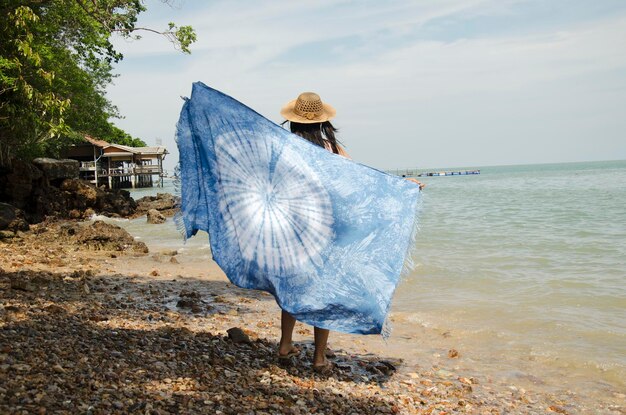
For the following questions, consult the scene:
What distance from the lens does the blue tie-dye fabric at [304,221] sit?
12.7 feet

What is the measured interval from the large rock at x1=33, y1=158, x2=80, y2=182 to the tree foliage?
0.95 m

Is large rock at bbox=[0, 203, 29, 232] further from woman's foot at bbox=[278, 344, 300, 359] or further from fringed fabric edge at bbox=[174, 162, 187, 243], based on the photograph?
woman's foot at bbox=[278, 344, 300, 359]

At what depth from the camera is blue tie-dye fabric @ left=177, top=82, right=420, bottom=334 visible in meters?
3.86

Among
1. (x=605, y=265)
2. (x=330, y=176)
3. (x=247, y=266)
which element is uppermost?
(x=330, y=176)

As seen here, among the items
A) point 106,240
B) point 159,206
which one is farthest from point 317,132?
point 159,206

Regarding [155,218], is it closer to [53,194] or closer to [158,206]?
[53,194]

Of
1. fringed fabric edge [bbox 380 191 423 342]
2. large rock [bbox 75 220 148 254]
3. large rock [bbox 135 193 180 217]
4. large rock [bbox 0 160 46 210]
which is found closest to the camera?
fringed fabric edge [bbox 380 191 423 342]

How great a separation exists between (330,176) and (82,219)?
2002cm

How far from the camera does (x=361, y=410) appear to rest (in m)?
3.76

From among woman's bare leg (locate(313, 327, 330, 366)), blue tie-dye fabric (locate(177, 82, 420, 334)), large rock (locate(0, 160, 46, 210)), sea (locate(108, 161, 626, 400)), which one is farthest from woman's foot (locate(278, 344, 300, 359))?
large rock (locate(0, 160, 46, 210))

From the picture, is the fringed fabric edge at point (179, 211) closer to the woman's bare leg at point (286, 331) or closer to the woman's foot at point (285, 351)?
the woman's bare leg at point (286, 331)

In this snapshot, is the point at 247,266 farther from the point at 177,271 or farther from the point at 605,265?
the point at 605,265

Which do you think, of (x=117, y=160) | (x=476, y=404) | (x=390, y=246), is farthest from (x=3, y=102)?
(x=117, y=160)

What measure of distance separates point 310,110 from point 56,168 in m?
20.8
